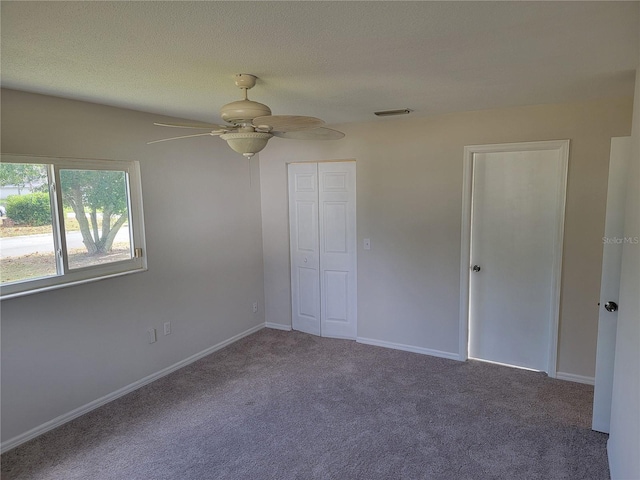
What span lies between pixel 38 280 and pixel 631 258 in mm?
3494

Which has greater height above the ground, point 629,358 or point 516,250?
point 516,250

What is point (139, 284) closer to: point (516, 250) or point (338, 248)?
point (338, 248)

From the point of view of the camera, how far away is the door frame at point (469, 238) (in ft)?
10.6

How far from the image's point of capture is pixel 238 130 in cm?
209

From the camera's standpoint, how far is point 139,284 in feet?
11.0

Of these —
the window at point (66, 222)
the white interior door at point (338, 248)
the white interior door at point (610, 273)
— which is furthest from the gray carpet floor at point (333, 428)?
the window at point (66, 222)

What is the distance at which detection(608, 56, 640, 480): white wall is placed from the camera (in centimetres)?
169

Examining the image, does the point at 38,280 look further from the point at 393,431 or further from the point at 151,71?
the point at 393,431

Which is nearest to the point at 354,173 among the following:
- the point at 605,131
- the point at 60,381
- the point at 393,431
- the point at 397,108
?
the point at 397,108

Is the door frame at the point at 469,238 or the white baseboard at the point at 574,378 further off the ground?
the door frame at the point at 469,238

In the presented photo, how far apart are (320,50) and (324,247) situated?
2.70m

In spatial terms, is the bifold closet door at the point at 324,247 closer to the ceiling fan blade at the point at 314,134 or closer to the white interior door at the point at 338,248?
the white interior door at the point at 338,248

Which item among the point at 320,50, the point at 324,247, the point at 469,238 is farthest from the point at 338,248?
the point at 320,50

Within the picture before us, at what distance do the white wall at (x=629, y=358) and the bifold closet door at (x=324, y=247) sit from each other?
96.5 inches
